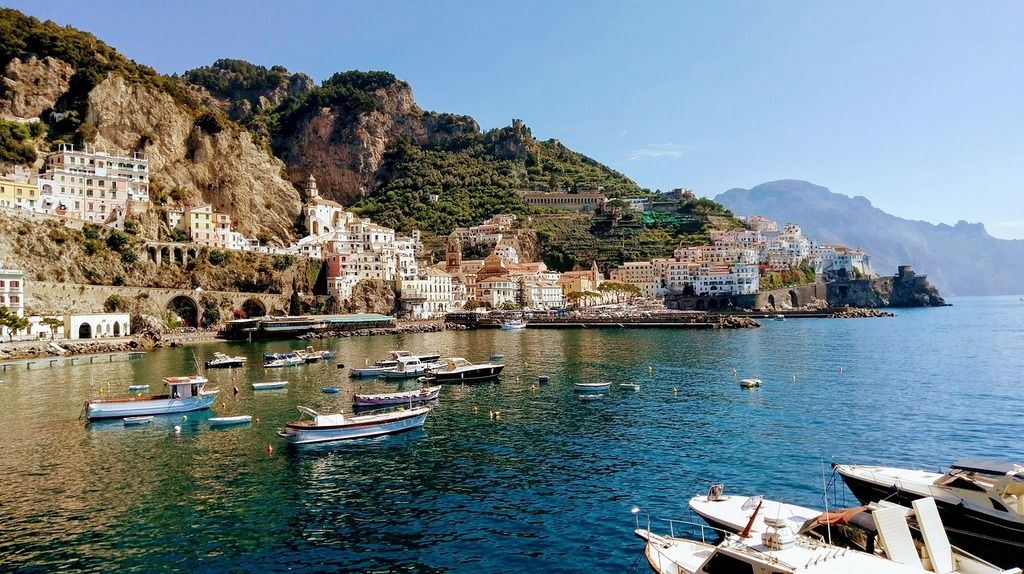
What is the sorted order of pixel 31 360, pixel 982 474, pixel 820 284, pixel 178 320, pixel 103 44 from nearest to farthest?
pixel 982 474
pixel 31 360
pixel 178 320
pixel 103 44
pixel 820 284

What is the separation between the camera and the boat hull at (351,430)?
26.6 meters

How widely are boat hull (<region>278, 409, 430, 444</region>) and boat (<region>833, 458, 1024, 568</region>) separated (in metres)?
19.4

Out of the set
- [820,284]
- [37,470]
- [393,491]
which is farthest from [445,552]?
[820,284]

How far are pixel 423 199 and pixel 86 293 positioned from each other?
95.8m

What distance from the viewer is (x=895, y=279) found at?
536ft

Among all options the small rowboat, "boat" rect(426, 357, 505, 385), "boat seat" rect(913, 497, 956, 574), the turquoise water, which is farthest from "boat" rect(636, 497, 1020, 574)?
"boat" rect(426, 357, 505, 385)

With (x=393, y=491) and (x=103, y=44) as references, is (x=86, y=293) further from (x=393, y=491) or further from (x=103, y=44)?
(x=393, y=491)

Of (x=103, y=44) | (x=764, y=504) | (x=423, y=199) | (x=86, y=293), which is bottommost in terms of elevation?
(x=764, y=504)

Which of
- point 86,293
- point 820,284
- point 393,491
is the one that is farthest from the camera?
point 820,284

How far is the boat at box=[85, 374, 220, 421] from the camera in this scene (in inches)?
1276

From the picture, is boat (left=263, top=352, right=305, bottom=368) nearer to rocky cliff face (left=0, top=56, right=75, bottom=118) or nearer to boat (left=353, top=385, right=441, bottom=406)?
boat (left=353, top=385, right=441, bottom=406)

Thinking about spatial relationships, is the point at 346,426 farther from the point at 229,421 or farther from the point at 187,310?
the point at 187,310

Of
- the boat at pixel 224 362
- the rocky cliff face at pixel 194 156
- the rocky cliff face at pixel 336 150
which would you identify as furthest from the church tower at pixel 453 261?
the boat at pixel 224 362

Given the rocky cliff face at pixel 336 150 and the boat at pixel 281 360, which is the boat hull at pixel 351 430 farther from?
the rocky cliff face at pixel 336 150
